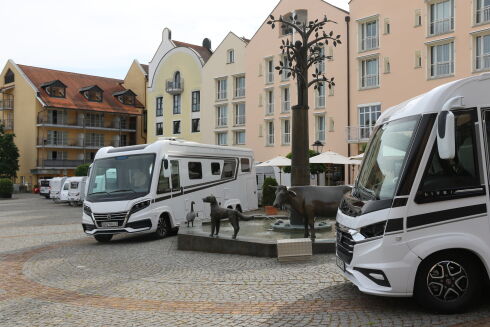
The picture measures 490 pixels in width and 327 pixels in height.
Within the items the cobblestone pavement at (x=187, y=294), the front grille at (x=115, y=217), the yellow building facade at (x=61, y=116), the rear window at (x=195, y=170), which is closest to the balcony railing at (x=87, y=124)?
the yellow building facade at (x=61, y=116)

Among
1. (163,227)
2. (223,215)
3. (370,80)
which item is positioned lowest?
(163,227)

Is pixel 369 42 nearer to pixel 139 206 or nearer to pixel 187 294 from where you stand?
pixel 139 206

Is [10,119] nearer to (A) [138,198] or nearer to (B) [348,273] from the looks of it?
(A) [138,198]

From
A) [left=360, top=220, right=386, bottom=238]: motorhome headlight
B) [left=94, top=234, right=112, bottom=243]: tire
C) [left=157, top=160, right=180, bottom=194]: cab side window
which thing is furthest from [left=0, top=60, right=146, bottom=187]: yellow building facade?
[left=360, top=220, right=386, bottom=238]: motorhome headlight

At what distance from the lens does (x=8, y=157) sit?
6109 centimetres

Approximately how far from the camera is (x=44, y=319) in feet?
21.9

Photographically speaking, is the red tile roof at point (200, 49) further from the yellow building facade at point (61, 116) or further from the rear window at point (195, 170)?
the rear window at point (195, 170)

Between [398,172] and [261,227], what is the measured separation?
8.32m

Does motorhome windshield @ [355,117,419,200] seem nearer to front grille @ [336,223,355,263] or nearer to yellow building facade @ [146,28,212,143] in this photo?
front grille @ [336,223,355,263]

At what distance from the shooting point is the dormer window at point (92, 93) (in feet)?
227

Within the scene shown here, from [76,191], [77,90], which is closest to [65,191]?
[76,191]

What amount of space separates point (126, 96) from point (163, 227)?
195 feet

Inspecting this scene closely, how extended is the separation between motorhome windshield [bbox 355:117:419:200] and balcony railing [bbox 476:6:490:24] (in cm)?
3010

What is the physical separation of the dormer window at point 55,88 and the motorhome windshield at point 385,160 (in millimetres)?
63768
